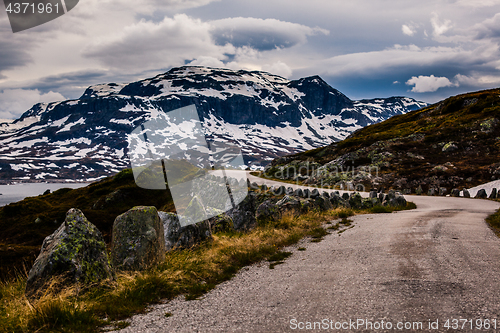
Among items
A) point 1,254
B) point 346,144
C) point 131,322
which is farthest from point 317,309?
point 346,144

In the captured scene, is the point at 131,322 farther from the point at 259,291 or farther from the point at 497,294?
the point at 497,294

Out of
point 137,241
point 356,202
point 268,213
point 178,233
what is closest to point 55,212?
point 178,233

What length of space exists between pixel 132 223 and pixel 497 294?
28.0ft

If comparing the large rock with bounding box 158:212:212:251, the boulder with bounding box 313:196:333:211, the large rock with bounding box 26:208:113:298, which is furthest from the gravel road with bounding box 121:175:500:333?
the boulder with bounding box 313:196:333:211

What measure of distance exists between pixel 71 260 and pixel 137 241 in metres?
1.77

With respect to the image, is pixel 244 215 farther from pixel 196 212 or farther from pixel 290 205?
pixel 196 212

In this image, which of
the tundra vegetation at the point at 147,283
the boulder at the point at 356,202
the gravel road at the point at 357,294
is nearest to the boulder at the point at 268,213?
the tundra vegetation at the point at 147,283

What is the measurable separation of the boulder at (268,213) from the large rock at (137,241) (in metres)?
8.59

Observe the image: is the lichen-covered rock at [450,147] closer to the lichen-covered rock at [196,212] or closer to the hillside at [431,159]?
the hillside at [431,159]

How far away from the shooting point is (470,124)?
54812mm

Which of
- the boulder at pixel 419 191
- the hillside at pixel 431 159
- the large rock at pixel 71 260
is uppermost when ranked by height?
the large rock at pixel 71 260

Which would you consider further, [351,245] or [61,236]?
[351,245]

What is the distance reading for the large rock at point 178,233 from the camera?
1028cm

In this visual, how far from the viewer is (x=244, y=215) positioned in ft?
51.6
